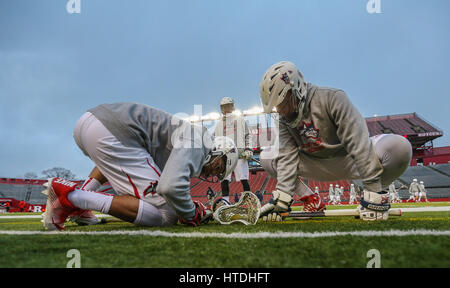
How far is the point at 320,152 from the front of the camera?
3.31 m

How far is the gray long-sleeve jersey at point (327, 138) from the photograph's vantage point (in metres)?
2.75

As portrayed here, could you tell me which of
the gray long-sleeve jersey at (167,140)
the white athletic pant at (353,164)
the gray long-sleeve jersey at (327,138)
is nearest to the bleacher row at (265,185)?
the white athletic pant at (353,164)

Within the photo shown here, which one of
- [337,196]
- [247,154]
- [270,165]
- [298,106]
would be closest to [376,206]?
[298,106]

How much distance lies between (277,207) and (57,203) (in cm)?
225

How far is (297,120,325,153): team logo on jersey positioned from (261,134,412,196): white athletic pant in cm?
31

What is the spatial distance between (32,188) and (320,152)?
3535 cm

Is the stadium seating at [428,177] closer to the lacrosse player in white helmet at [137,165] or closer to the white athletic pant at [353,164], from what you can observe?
the white athletic pant at [353,164]

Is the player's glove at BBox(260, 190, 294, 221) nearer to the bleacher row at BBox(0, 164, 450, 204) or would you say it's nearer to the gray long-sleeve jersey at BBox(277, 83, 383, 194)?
the gray long-sleeve jersey at BBox(277, 83, 383, 194)

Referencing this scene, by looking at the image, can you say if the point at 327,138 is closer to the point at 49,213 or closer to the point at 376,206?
the point at 376,206

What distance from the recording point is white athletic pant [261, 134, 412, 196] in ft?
9.55
